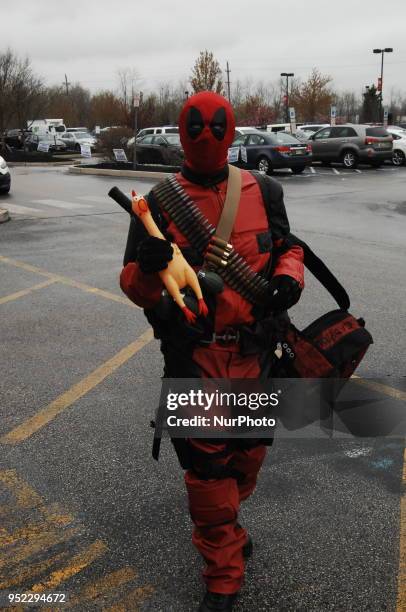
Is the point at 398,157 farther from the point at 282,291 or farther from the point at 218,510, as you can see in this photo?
the point at 218,510

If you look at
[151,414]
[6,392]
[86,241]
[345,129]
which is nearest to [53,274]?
[86,241]

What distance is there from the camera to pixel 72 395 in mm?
4004

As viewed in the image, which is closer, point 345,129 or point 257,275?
point 257,275

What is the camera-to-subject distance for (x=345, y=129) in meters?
22.8

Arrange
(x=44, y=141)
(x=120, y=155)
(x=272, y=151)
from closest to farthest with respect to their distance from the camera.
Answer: (x=272, y=151) < (x=120, y=155) < (x=44, y=141)

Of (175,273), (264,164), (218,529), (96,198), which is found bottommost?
(96,198)

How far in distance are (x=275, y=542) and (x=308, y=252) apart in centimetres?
122

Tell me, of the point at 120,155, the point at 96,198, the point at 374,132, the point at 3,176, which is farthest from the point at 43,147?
the point at 96,198

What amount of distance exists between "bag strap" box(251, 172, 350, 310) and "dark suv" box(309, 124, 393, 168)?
21012 mm

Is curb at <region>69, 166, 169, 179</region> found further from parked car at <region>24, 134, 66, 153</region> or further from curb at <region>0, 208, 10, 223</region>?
parked car at <region>24, 134, 66, 153</region>

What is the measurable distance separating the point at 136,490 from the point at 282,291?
1338 mm

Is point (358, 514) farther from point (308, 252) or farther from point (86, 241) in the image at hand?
point (86, 241)

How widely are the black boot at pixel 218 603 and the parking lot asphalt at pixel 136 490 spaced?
0.38 feet

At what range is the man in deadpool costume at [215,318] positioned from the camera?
83.6 inches
